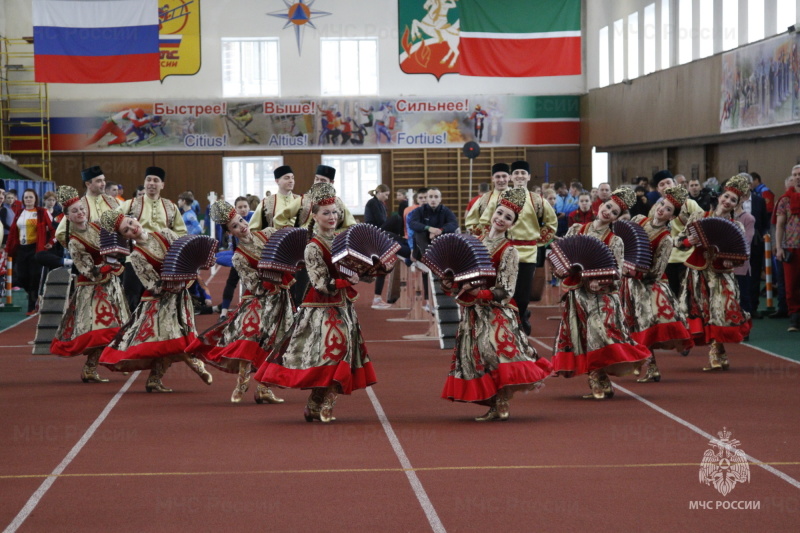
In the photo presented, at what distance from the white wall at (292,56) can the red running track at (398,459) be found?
75.4 ft

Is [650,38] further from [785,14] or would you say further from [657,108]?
[785,14]

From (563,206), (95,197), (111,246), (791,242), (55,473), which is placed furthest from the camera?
(563,206)

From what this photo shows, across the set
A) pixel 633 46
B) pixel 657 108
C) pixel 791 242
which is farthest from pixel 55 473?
pixel 633 46

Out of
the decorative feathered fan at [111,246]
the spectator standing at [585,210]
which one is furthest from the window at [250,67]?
the decorative feathered fan at [111,246]

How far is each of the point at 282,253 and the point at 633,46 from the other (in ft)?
73.7

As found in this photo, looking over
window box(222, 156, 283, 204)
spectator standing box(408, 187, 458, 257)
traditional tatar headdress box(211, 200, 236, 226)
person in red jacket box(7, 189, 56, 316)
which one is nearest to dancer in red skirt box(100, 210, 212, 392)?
traditional tatar headdress box(211, 200, 236, 226)

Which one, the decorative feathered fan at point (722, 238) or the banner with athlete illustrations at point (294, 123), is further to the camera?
the banner with athlete illustrations at point (294, 123)

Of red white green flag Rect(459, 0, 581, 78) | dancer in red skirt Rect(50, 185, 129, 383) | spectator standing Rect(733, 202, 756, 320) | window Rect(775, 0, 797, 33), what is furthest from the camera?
red white green flag Rect(459, 0, 581, 78)

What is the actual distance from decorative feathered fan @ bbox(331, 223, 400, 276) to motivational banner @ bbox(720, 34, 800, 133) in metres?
13.4

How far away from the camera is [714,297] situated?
37.0 ft

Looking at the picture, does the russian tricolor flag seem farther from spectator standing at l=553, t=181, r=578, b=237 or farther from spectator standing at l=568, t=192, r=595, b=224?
spectator standing at l=568, t=192, r=595, b=224

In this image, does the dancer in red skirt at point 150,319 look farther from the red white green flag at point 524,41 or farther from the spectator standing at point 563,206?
the spectator standing at point 563,206

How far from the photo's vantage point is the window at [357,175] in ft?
111

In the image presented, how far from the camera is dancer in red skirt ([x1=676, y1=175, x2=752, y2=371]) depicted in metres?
11.2
